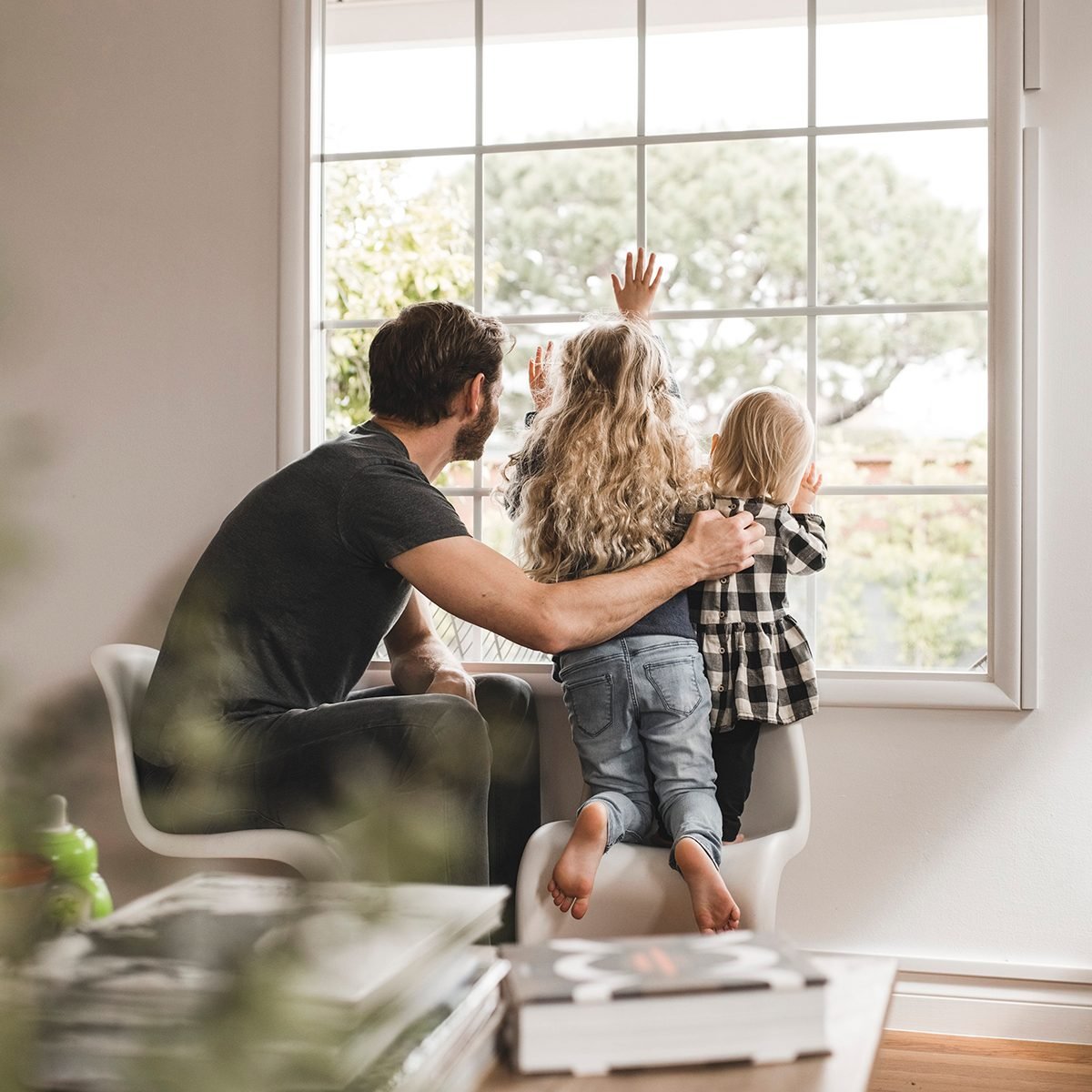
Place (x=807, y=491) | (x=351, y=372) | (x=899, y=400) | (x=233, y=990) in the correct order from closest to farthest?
(x=233, y=990) → (x=807, y=491) → (x=351, y=372) → (x=899, y=400)

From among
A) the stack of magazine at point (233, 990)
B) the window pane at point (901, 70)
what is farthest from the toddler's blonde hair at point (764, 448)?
the window pane at point (901, 70)

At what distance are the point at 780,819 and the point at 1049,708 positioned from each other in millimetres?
677

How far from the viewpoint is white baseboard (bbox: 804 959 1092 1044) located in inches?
93.3

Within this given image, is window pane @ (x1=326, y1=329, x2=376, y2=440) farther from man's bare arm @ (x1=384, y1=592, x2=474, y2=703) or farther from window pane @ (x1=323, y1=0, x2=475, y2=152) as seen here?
man's bare arm @ (x1=384, y1=592, x2=474, y2=703)

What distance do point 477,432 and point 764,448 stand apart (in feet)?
1.88

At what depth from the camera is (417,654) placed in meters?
2.41

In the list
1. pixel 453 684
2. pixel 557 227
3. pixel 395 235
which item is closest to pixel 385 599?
pixel 453 684

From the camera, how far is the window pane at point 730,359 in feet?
34.0

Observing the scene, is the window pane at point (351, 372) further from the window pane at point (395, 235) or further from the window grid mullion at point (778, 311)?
the window grid mullion at point (778, 311)

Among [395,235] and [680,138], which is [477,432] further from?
[395,235]

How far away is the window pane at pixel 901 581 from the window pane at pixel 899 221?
6.92ft

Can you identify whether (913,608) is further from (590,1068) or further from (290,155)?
(590,1068)

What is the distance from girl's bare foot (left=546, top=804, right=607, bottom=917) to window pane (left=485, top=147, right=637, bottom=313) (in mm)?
9195

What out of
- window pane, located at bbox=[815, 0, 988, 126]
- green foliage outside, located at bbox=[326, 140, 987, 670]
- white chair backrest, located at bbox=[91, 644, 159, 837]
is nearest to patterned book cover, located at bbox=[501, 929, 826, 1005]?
white chair backrest, located at bbox=[91, 644, 159, 837]
